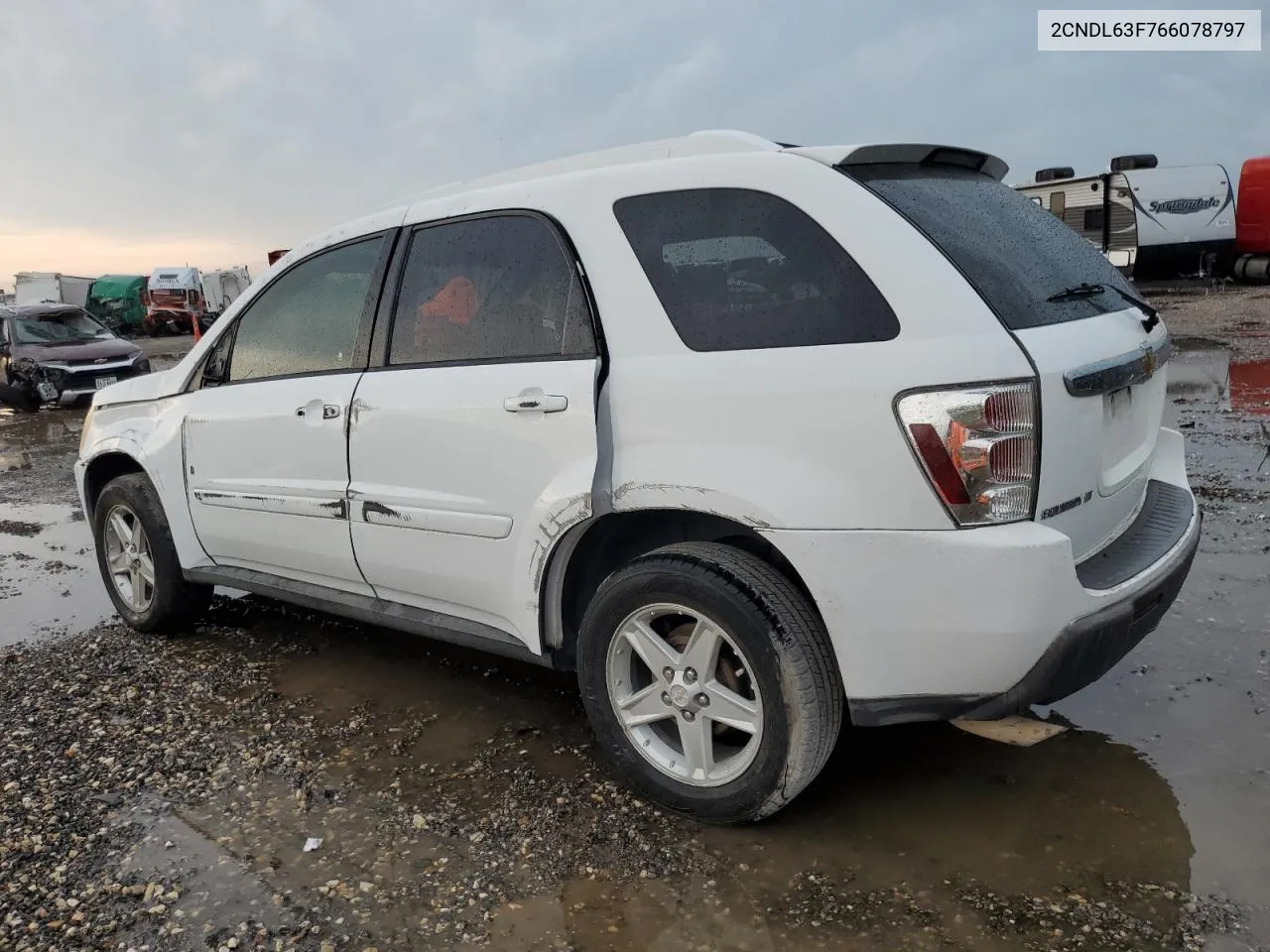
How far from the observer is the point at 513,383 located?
3008mm

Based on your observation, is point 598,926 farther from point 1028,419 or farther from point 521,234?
point 521,234

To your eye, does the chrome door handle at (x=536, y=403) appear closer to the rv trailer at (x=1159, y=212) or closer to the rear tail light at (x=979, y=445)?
the rear tail light at (x=979, y=445)

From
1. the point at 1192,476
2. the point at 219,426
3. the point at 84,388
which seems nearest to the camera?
the point at 219,426

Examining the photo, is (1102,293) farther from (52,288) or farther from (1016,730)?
(52,288)

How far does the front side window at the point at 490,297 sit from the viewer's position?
301 centimetres

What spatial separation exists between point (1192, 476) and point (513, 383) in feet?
16.5

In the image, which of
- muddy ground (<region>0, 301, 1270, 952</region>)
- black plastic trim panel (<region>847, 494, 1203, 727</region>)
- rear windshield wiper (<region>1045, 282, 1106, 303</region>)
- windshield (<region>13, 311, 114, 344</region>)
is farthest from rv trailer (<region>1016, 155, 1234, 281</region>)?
black plastic trim panel (<region>847, 494, 1203, 727</region>)

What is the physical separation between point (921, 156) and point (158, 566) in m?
3.60

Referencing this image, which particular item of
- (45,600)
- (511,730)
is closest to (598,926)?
(511,730)

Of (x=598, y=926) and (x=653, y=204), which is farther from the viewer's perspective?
(x=653, y=204)

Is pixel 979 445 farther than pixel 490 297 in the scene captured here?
No

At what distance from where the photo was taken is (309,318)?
3.85 m

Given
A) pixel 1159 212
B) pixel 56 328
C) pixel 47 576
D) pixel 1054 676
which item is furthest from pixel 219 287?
pixel 1054 676

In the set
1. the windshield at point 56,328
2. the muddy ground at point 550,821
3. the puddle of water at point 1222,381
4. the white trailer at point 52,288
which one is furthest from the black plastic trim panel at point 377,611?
the white trailer at point 52,288
